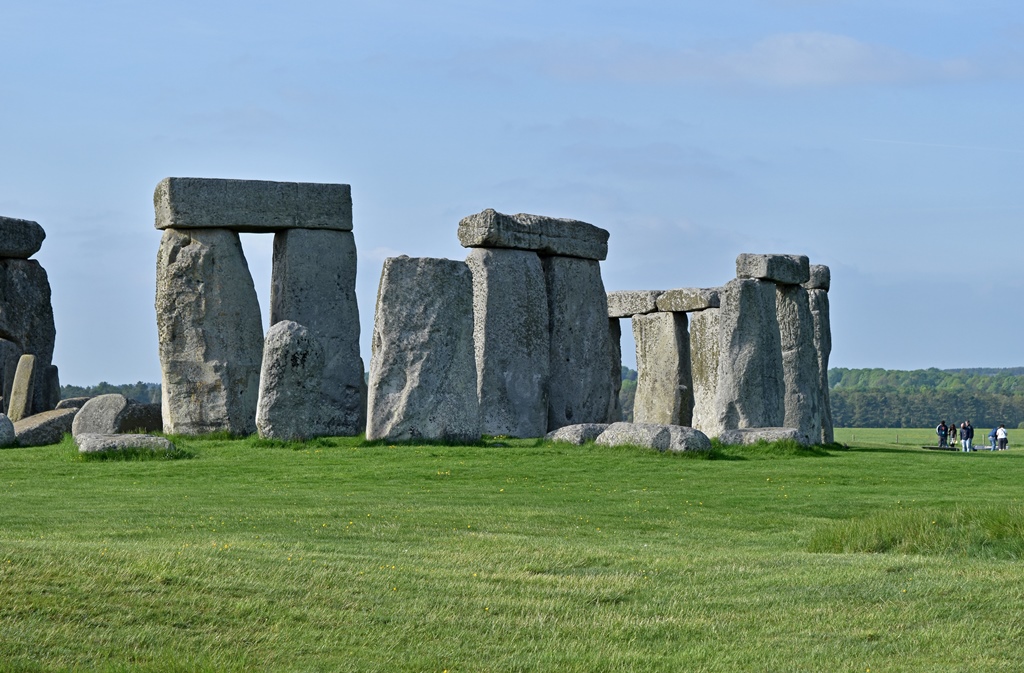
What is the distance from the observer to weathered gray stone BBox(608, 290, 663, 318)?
104 ft

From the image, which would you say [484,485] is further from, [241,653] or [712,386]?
[712,386]

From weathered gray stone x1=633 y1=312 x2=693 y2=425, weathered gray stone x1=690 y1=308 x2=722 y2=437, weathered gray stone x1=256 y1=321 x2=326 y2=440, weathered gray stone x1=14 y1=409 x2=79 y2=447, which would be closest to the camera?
weathered gray stone x1=256 y1=321 x2=326 y2=440

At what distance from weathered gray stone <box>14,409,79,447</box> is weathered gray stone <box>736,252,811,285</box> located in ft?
36.6

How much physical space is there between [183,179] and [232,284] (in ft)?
6.00

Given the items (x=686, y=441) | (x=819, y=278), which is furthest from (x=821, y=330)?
(x=686, y=441)

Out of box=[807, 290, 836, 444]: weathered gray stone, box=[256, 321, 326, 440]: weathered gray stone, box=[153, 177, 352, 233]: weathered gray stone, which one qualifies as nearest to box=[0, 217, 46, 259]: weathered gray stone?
box=[153, 177, 352, 233]: weathered gray stone

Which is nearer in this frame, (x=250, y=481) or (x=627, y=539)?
(x=627, y=539)

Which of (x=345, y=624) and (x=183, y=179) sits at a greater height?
(x=183, y=179)

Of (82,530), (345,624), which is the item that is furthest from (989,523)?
(82,530)

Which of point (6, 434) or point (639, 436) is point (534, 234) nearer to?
point (639, 436)

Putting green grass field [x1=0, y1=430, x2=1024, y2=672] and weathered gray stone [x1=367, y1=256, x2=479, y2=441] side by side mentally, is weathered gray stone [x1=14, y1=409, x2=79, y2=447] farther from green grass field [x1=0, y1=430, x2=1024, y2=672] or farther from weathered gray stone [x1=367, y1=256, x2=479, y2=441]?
green grass field [x1=0, y1=430, x2=1024, y2=672]

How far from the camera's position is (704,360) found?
29.8m

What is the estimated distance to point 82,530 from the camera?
12812 mm

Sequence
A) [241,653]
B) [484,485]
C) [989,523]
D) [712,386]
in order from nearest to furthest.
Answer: [241,653] → [989,523] → [484,485] → [712,386]
